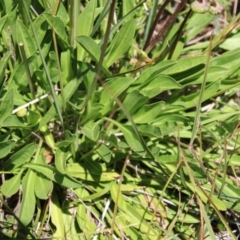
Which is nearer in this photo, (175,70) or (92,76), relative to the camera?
(92,76)

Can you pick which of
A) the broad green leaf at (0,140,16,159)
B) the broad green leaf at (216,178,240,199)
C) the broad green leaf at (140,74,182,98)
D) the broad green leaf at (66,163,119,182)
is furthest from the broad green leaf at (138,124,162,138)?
the broad green leaf at (0,140,16,159)

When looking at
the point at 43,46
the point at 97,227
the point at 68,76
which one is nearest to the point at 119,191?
the point at 97,227

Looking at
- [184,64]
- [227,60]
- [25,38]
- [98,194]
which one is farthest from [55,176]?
[227,60]

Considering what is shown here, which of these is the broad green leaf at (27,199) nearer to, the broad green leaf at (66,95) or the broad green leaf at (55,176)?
the broad green leaf at (55,176)

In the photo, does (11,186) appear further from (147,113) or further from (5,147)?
(147,113)

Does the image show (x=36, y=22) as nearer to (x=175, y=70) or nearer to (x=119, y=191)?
(x=175, y=70)

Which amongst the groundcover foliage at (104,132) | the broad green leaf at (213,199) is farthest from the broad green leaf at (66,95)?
the broad green leaf at (213,199)

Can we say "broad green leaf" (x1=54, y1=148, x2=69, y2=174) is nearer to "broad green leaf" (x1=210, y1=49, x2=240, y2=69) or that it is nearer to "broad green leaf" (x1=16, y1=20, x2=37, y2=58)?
"broad green leaf" (x1=16, y1=20, x2=37, y2=58)
